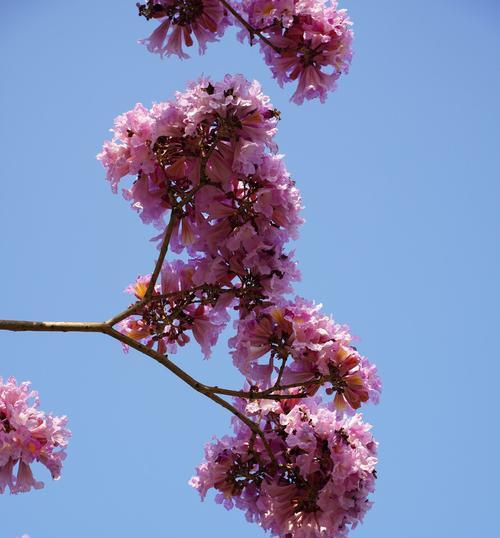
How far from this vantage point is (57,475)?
4.29 metres

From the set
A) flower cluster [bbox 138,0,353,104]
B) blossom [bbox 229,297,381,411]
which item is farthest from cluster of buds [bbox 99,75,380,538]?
flower cluster [bbox 138,0,353,104]

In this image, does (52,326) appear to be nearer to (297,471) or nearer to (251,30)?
(297,471)

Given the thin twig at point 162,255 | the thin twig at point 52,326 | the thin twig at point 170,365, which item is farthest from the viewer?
the thin twig at point 162,255

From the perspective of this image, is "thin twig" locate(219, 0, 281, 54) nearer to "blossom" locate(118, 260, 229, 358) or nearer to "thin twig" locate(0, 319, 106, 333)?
"blossom" locate(118, 260, 229, 358)

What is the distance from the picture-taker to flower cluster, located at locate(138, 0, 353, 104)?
14.3 feet

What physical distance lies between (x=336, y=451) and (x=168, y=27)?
8.97 feet

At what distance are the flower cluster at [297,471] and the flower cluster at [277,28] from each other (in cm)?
214

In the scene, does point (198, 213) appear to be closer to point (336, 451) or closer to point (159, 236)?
point (159, 236)

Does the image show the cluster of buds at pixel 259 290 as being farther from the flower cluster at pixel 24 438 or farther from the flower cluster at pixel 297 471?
the flower cluster at pixel 24 438

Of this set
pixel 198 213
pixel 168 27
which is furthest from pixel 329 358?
pixel 168 27

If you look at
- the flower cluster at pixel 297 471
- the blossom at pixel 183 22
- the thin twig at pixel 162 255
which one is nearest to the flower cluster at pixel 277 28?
the blossom at pixel 183 22

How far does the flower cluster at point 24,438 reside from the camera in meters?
4.03

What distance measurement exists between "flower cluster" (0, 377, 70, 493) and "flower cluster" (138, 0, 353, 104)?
2.24 metres

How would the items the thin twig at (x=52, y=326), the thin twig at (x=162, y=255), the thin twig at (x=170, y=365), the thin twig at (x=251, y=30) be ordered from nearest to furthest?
the thin twig at (x=52, y=326) < the thin twig at (x=170, y=365) < the thin twig at (x=162, y=255) < the thin twig at (x=251, y=30)
